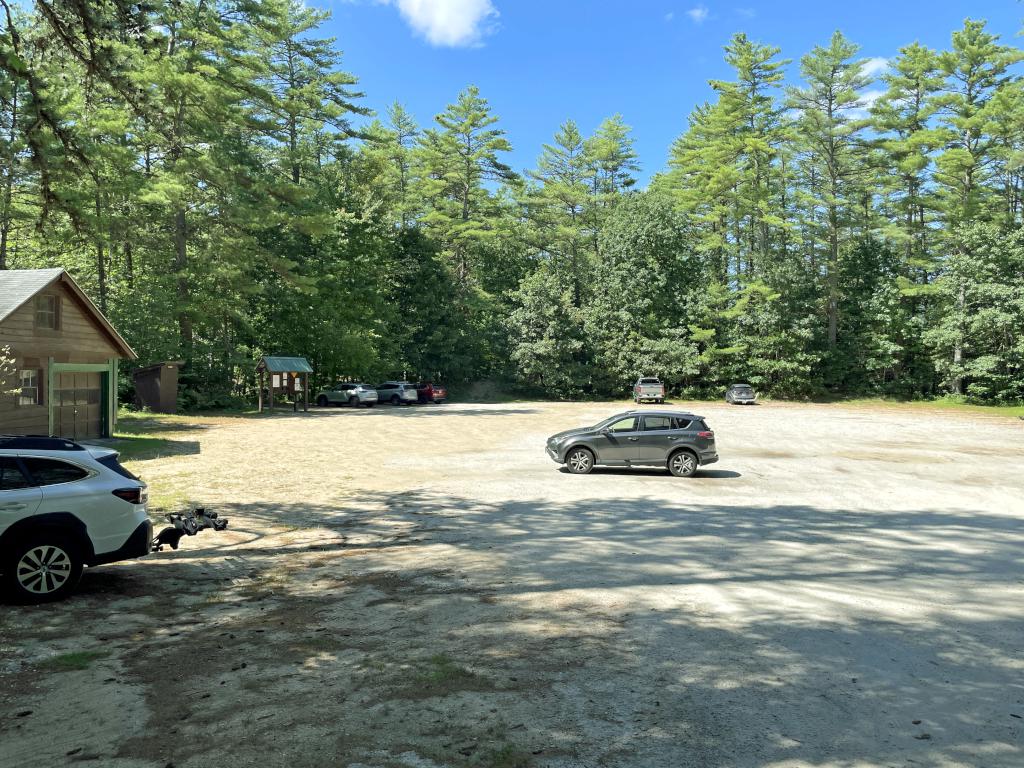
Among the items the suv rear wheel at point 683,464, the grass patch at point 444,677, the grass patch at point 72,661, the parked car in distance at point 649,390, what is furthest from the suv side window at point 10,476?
the parked car in distance at point 649,390

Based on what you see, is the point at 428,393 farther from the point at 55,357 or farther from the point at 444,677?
the point at 444,677

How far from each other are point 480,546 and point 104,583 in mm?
4713

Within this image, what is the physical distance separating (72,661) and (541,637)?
396cm

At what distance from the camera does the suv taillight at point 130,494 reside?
7.75m

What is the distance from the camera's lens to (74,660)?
231 inches

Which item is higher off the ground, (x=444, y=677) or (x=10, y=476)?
(x=10, y=476)

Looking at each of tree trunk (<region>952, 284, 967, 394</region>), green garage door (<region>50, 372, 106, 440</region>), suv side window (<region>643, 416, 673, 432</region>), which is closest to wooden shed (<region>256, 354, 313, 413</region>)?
green garage door (<region>50, 372, 106, 440</region>)

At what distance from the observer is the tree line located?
1524 inches

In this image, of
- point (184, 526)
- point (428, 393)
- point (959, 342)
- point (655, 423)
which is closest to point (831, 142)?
point (959, 342)

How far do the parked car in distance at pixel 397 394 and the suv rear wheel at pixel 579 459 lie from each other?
105 feet

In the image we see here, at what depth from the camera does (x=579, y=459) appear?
17344mm

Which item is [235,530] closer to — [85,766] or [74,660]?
[74,660]

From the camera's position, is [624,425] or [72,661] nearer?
[72,661]

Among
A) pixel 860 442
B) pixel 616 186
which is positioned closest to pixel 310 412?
pixel 860 442
